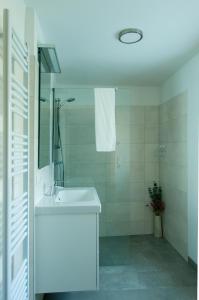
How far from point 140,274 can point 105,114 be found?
5.99ft

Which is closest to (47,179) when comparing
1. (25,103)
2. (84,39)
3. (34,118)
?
(34,118)

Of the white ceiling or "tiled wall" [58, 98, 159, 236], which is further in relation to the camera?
"tiled wall" [58, 98, 159, 236]

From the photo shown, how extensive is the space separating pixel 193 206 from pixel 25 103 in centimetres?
222

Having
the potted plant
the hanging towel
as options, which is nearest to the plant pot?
the potted plant

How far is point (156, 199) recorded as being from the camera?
153 inches

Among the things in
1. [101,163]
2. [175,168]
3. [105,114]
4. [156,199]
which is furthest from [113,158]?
[156,199]

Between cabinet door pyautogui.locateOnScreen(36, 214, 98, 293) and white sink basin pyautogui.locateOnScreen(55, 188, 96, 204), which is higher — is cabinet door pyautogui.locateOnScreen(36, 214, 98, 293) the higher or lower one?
the lower one

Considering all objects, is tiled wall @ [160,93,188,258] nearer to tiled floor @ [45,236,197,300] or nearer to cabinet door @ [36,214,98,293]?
tiled floor @ [45,236,197,300]

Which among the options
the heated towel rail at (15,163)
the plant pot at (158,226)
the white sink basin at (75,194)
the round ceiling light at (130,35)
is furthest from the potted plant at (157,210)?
the heated towel rail at (15,163)

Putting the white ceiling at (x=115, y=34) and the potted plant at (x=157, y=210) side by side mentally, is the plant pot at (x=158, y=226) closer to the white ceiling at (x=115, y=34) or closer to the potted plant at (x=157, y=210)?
the potted plant at (x=157, y=210)

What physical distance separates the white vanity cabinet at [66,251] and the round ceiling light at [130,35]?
1596 millimetres

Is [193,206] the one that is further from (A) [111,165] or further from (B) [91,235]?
(B) [91,235]

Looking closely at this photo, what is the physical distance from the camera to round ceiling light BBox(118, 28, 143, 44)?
2209mm

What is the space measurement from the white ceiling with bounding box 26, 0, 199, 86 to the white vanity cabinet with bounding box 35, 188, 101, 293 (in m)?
1.54
